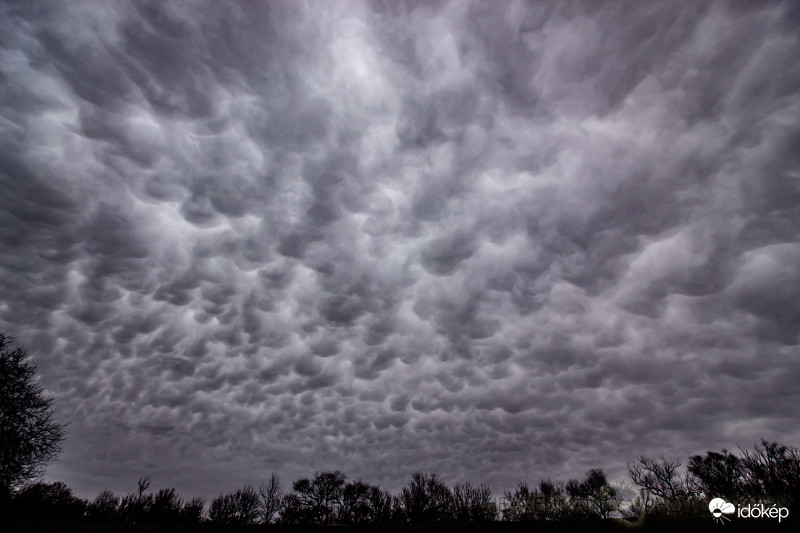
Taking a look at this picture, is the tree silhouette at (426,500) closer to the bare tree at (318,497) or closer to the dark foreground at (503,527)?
the bare tree at (318,497)

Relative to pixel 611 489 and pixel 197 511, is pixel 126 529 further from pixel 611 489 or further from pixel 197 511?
pixel 611 489

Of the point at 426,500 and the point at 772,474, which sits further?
the point at 426,500

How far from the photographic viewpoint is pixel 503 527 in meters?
34.2

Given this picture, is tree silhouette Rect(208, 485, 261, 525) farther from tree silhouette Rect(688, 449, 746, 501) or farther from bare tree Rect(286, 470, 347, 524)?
tree silhouette Rect(688, 449, 746, 501)

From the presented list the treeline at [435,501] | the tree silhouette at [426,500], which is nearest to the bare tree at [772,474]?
the treeline at [435,501]

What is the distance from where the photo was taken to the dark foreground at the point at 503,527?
91.7 feet

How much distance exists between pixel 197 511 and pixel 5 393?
62.1 metres

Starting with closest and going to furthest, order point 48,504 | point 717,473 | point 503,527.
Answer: point 503,527
point 48,504
point 717,473

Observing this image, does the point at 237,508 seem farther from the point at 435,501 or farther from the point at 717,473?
the point at 717,473

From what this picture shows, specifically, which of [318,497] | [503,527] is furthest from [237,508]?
[503,527]

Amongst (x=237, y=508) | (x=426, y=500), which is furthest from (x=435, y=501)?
(x=237, y=508)

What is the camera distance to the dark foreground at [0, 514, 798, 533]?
27.9 metres

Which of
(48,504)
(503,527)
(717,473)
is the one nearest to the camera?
(503,527)

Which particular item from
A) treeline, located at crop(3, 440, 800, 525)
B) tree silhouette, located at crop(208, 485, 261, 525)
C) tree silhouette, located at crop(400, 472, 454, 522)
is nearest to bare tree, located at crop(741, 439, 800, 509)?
treeline, located at crop(3, 440, 800, 525)
